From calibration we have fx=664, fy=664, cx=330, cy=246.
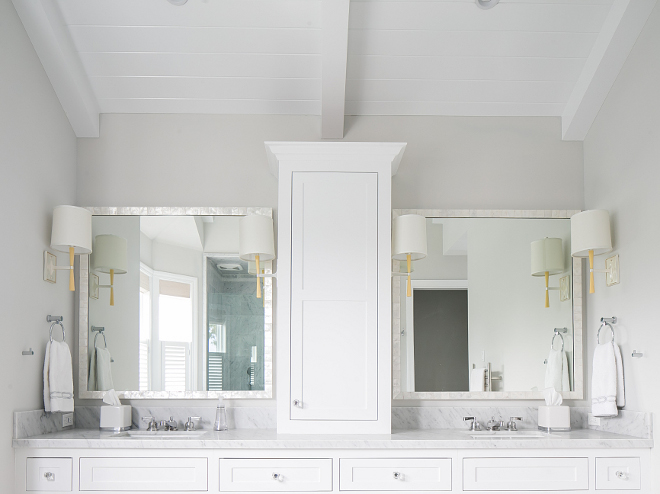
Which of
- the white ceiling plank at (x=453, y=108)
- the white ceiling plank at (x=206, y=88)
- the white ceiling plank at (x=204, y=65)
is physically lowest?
the white ceiling plank at (x=453, y=108)

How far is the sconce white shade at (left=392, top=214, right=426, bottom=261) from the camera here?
130 inches

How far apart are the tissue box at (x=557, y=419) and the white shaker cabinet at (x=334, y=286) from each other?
81cm

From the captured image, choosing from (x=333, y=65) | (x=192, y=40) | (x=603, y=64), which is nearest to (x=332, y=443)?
(x=333, y=65)

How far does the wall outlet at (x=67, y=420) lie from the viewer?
3.30 metres

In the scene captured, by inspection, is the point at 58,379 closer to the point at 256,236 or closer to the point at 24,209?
the point at 24,209

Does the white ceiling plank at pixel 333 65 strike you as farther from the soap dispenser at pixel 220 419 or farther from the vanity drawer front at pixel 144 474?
the vanity drawer front at pixel 144 474

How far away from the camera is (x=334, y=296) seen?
3158 millimetres

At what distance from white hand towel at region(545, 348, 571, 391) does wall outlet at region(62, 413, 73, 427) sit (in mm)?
2446

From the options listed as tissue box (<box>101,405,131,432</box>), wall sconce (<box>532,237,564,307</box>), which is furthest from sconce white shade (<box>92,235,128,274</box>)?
wall sconce (<box>532,237,564,307</box>)

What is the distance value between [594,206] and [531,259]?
42 cm

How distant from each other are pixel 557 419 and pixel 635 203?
1.11 m

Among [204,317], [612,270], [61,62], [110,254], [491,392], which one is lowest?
[491,392]

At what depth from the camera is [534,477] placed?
2.91 meters

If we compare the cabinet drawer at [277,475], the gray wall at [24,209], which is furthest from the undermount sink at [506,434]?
the gray wall at [24,209]
